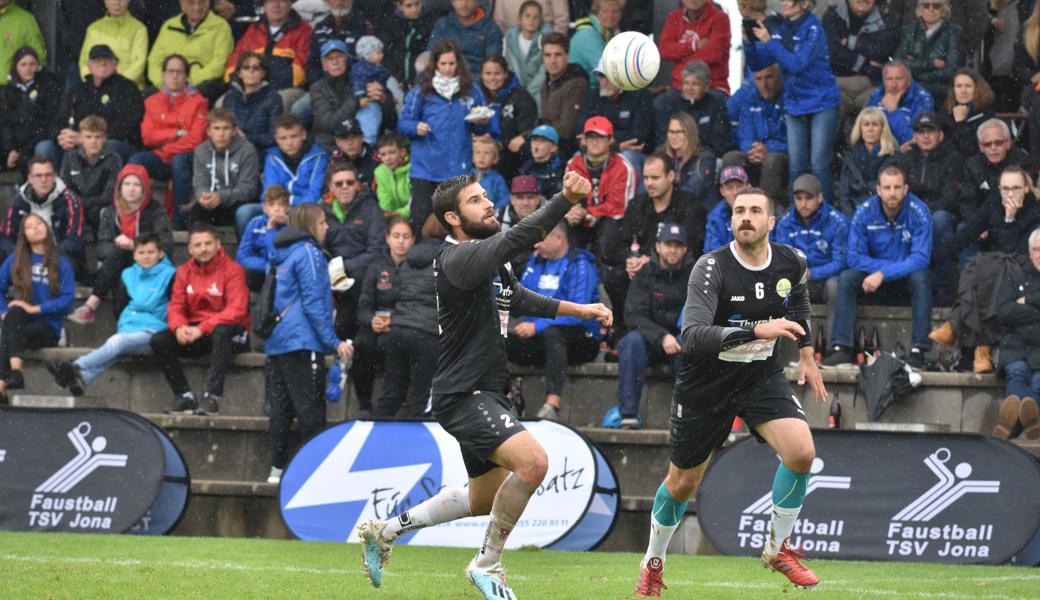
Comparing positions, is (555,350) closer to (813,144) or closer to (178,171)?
(813,144)

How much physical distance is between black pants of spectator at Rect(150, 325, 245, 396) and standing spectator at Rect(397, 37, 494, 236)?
2.39 meters

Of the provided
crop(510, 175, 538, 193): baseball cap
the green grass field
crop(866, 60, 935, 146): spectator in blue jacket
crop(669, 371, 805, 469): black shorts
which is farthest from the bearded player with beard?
crop(866, 60, 935, 146): spectator in blue jacket

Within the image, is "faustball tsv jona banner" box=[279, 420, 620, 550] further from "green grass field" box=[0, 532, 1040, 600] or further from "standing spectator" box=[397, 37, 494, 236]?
"standing spectator" box=[397, 37, 494, 236]

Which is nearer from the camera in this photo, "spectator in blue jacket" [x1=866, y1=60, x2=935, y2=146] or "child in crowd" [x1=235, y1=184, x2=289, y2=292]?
"child in crowd" [x1=235, y1=184, x2=289, y2=292]

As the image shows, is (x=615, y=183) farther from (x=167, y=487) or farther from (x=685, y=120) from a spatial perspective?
(x=167, y=487)

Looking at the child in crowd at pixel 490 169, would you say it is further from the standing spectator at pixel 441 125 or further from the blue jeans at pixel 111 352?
the blue jeans at pixel 111 352

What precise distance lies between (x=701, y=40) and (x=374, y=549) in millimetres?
9482

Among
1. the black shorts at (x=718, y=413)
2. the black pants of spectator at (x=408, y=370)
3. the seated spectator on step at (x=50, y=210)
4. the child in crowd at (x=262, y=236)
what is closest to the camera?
the black shorts at (x=718, y=413)

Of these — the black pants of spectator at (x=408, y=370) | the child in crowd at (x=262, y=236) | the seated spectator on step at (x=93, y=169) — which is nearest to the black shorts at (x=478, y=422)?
the black pants of spectator at (x=408, y=370)

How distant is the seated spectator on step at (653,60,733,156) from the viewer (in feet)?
50.7

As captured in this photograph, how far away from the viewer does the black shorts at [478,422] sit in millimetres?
7809

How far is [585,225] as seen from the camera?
590 inches

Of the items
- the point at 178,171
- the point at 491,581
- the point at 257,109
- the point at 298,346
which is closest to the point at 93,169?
the point at 178,171

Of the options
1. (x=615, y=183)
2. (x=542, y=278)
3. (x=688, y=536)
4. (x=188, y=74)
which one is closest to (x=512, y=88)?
(x=615, y=183)
